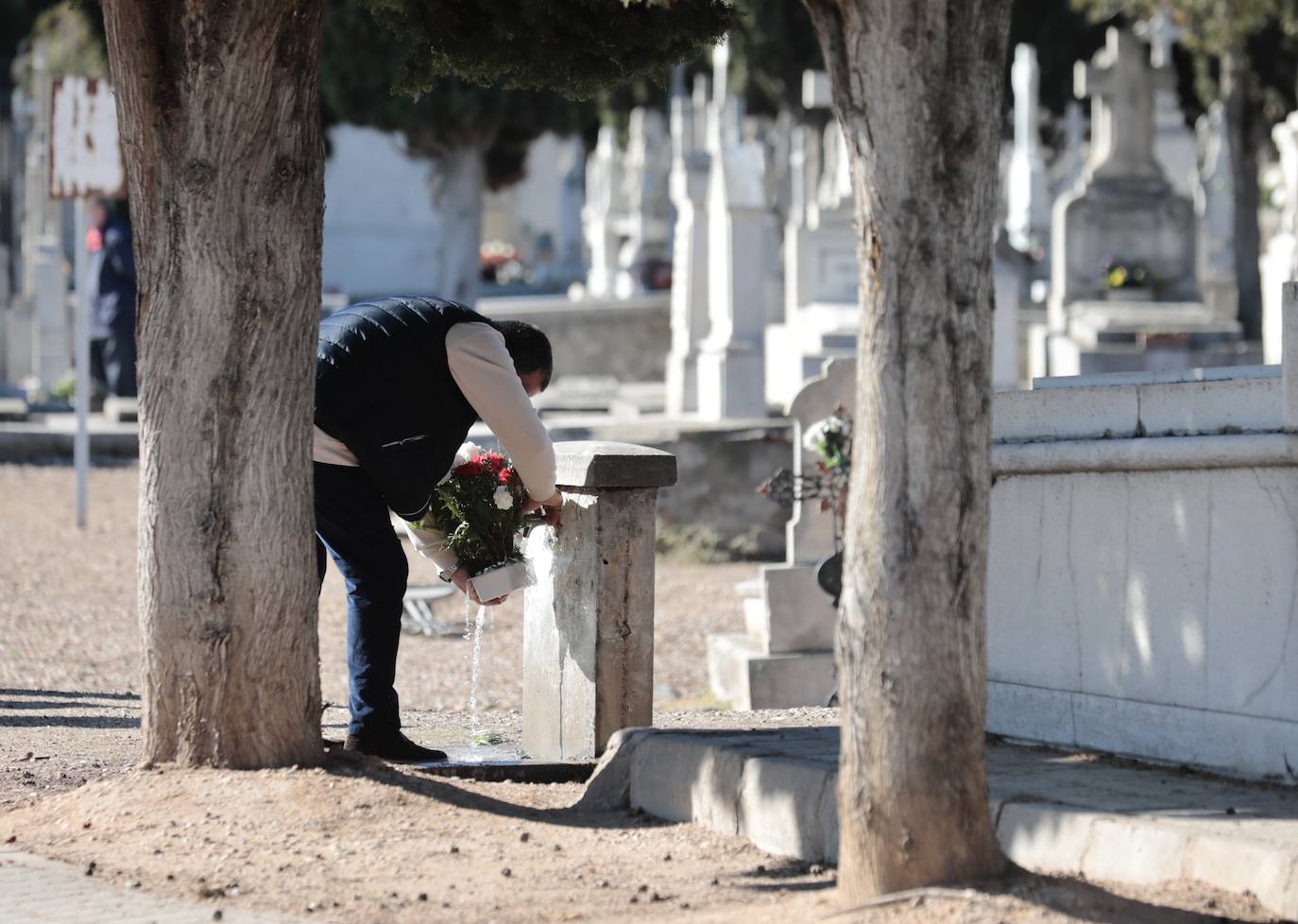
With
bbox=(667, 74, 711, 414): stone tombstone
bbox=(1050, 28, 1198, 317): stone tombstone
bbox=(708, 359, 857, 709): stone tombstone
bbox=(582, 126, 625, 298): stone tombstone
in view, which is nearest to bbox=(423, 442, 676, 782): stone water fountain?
bbox=(708, 359, 857, 709): stone tombstone

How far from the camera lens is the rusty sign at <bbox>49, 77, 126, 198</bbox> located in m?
14.1

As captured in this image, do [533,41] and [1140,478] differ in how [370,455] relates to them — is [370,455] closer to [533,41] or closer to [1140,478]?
[533,41]

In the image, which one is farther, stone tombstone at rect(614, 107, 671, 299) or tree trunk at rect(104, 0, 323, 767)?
Answer: stone tombstone at rect(614, 107, 671, 299)

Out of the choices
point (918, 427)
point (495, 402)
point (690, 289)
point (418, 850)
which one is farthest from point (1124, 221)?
point (918, 427)

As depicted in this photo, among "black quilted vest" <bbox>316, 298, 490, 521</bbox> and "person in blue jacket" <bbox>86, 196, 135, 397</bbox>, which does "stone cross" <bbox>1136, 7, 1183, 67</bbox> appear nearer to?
"person in blue jacket" <bbox>86, 196, 135, 397</bbox>

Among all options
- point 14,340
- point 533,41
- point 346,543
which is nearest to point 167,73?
point 533,41

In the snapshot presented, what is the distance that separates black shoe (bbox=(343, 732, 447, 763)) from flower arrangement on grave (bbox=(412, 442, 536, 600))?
0.55 metres

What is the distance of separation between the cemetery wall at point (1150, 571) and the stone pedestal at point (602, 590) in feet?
3.85

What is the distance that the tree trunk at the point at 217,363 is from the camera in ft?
17.7

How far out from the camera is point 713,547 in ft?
47.3

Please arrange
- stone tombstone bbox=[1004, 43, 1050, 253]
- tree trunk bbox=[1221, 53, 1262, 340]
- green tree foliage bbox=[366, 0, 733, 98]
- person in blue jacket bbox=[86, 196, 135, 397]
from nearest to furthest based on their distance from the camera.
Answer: green tree foliage bbox=[366, 0, 733, 98], person in blue jacket bbox=[86, 196, 135, 397], tree trunk bbox=[1221, 53, 1262, 340], stone tombstone bbox=[1004, 43, 1050, 253]

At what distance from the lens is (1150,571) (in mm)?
5375

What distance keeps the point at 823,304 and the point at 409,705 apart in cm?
1470

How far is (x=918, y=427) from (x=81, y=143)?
11679 mm
